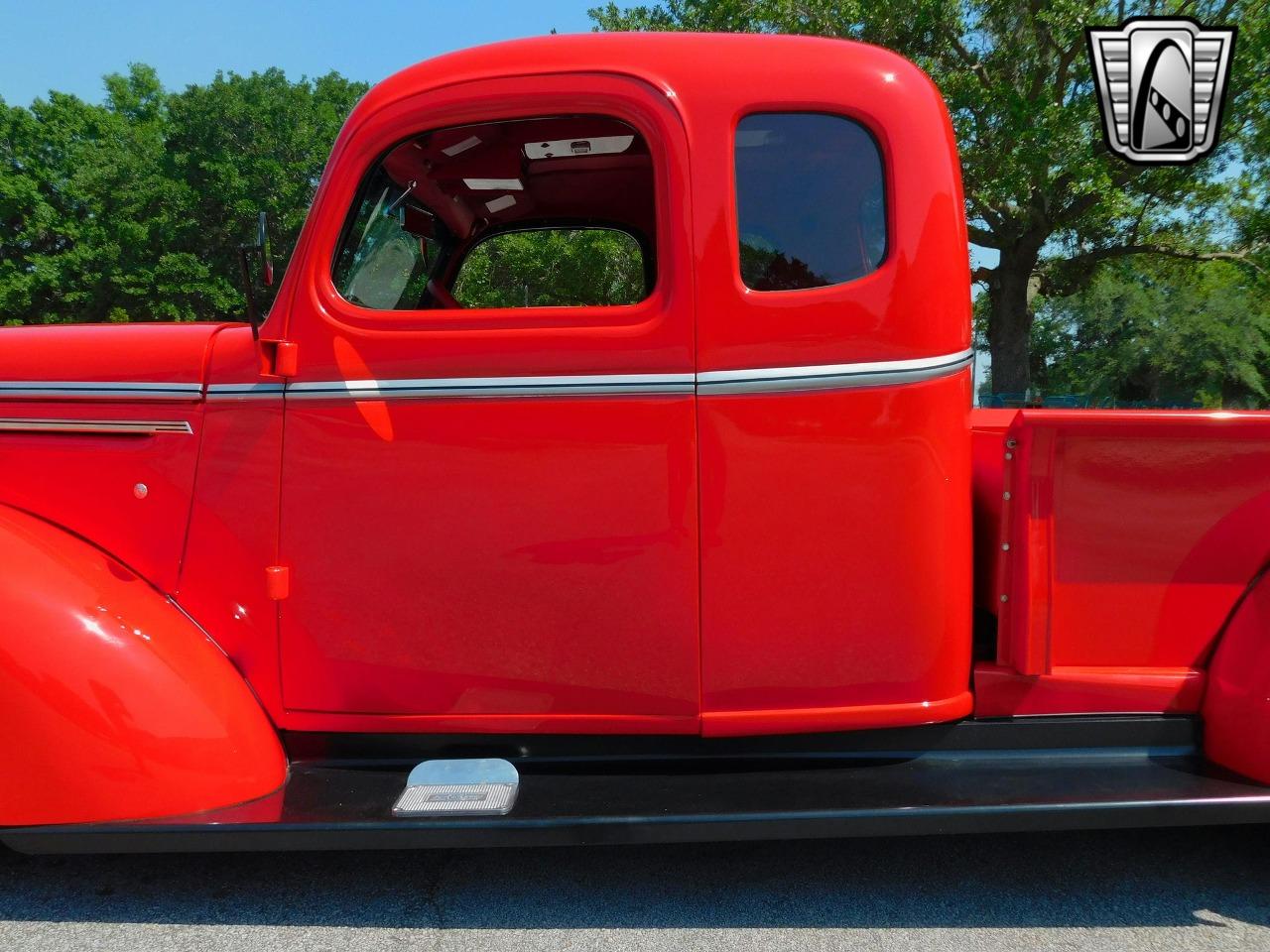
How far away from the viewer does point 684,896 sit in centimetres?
246

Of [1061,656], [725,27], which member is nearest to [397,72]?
[1061,656]

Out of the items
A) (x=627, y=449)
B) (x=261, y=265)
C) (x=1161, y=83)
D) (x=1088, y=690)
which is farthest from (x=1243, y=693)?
(x=1161, y=83)

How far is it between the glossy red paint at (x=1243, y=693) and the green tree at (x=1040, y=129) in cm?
1094

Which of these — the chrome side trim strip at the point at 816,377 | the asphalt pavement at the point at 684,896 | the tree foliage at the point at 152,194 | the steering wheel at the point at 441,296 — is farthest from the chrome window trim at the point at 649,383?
the tree foliage at the point at 152,194

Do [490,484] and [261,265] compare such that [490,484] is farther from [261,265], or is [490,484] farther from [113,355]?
[113,355]

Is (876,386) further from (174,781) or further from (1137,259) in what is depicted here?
(1137,259)

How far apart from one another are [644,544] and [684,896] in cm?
97

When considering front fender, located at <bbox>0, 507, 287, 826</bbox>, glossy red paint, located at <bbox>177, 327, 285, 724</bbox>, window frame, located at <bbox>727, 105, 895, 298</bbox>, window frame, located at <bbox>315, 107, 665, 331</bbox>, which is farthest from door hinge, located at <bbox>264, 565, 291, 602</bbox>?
window frame, located at <bbox>727, 105, 895, 298</bbox>

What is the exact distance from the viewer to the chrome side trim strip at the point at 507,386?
7.31 ft

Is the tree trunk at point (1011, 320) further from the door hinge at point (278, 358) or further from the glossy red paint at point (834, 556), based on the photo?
the door hinge at point (278, 358)

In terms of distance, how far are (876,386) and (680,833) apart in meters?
1.14

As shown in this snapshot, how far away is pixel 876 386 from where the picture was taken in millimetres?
2213

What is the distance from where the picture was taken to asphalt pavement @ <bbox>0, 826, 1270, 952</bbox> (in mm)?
2281

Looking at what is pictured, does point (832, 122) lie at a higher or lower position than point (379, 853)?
higher
